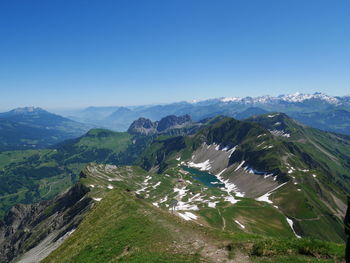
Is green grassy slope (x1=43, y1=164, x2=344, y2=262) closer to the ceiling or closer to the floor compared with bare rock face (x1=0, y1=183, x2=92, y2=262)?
closer to the ceiling

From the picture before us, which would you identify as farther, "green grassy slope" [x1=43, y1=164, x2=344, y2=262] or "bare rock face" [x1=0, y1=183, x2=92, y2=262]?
"bare rock face" [x1=0, y1=183, x2=92, y2=262]

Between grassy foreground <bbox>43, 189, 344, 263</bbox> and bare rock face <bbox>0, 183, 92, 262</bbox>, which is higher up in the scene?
grassy foreground <bbox>43, 189, 344, 263</bbox>

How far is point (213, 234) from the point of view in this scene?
39.6 m

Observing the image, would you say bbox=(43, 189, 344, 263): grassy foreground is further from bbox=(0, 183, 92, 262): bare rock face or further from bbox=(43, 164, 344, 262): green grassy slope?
bbox=(0, 183, 92, 262): bare rock face

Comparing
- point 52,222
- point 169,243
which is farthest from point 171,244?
point 52,222

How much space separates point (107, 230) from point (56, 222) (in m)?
111

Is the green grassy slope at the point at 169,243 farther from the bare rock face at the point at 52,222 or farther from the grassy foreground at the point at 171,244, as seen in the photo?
the bare rock face at the point at 52,222

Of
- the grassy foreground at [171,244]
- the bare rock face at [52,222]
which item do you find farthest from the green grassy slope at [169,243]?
the bare rock face at [52,222]

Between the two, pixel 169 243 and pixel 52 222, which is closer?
pixel 169 243

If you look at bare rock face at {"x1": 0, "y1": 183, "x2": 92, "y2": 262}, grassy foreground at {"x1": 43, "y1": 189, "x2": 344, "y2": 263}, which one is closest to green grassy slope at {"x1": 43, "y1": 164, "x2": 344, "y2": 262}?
grassy foreground at {"x1": 43, "y1": 189, "x2": 344, "y2": 263}

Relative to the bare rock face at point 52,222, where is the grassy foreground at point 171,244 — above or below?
above

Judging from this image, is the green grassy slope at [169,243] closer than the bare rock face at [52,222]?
Yes

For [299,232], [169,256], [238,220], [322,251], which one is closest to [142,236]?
[169,256]

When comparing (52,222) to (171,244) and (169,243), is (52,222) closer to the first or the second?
(169,243)
